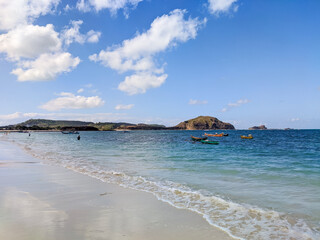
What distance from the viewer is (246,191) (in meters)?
11.5

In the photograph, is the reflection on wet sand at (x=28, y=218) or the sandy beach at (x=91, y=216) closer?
the reflection on wet sand at (x=28, y=218)

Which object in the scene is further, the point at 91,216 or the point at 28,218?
the point at 91,216

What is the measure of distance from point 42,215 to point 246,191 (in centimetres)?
843

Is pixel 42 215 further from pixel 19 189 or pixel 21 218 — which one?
pixel 19 189

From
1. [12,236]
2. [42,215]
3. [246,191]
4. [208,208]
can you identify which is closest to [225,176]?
[246,191]

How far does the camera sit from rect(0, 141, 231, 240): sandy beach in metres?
6.21

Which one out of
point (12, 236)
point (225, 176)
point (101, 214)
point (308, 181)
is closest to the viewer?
point (12, 236)

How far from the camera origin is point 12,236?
587 cm

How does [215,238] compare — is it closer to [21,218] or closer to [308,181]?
[21,218]

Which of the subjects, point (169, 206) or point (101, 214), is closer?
point (101, 214)

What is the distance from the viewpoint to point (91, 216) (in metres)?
7.47

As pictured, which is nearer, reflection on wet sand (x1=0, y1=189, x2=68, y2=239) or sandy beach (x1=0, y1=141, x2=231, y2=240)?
reflection on wet sand (x1=0, y1=189, x2=68, y2=239)

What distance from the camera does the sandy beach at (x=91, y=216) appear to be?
621 centimetres

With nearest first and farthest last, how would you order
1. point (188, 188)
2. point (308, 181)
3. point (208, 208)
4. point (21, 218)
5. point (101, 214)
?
point (21, 218)
point (101, 214)
point (208, 208)
point (188, 188)
point (308, 181)
